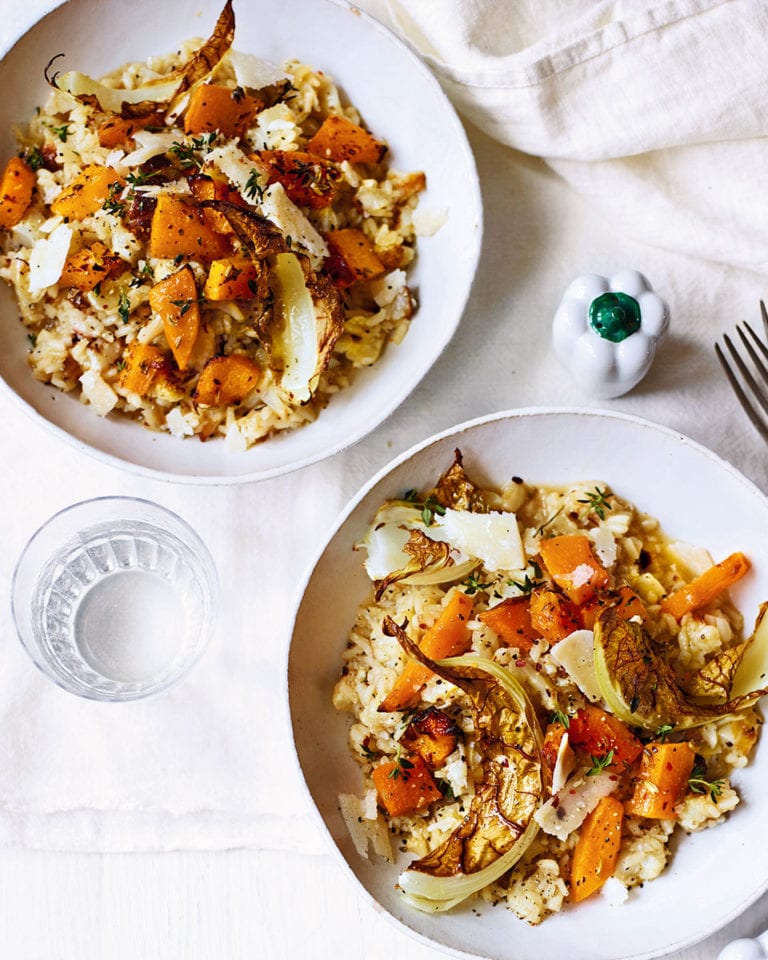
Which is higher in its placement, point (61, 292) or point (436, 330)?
point (61, 292)

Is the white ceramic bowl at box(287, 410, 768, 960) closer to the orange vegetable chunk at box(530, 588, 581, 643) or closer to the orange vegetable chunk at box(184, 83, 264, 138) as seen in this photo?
the orange vegetable chunk at box(530, 588, 581, 643)

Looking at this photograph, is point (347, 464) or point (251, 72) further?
point (347, 464)

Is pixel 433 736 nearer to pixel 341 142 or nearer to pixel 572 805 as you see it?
pixel 572 805

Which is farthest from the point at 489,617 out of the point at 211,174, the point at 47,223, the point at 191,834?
the point at 47,223

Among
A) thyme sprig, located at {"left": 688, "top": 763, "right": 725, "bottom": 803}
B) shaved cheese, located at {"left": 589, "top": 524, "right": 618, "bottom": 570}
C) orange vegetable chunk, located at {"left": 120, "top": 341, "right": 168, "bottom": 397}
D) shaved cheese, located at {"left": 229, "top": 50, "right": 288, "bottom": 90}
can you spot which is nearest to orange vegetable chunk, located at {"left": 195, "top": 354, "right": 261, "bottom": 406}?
orange vegetable chunk, located at {"left": 120, "top": 341, "right": 168, "bottom": 397}

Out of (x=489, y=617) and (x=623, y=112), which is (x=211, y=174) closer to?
(x=623, y=112)

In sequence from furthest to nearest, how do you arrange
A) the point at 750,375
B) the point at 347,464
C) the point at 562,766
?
the point at 347,464, the point at 750,375, the point at 562,766

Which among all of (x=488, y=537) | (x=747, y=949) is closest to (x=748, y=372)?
(x=488, y=537)
